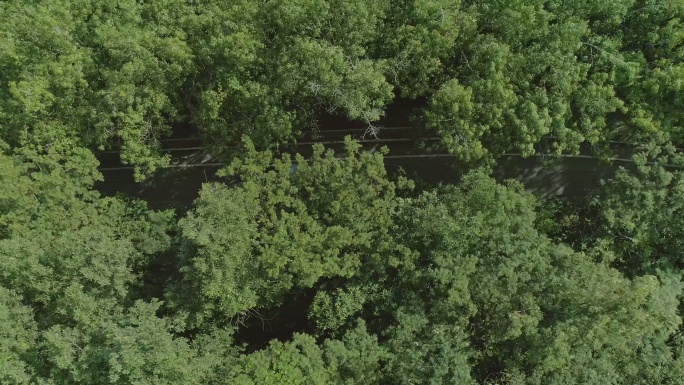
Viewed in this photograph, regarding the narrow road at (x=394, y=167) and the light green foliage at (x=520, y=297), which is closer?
the light green foliage at (x=520, y=297)

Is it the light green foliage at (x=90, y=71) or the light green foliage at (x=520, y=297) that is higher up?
the light green foliage at (x=90, y=71)

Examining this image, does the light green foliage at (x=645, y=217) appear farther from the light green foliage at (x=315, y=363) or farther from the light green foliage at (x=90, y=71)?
the light green foliage at (x=90, y=71)

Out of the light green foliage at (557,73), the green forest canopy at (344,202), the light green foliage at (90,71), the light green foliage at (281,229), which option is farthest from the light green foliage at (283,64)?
the light green foliage at (557,73)

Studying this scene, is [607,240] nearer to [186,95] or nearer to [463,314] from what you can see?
[463,314]

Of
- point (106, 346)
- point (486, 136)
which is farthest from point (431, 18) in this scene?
point (106, 346)

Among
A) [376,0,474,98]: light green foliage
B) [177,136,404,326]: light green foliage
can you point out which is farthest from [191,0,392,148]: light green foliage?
[177,136,404,326]: light green foliage


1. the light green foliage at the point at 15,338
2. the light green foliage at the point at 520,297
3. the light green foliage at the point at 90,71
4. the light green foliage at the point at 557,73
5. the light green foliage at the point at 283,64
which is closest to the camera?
the light green foliage at the point at 520,297
